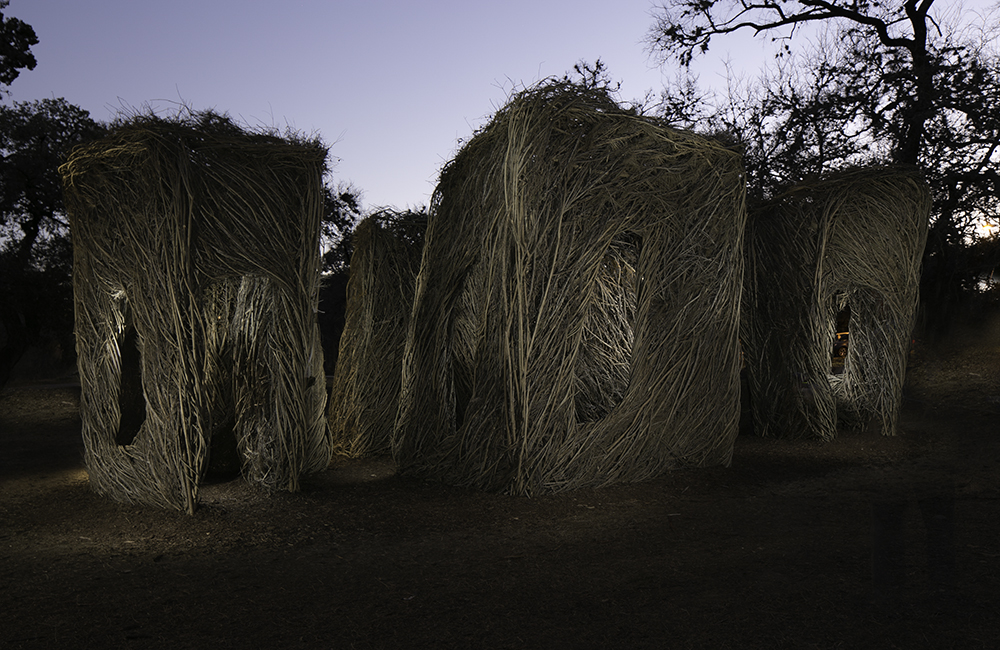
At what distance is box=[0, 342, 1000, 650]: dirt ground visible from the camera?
2.92 metres

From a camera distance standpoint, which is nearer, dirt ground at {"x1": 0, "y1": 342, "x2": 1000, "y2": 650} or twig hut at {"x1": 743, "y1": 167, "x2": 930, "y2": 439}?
dirt ground at {"x1": 0, "y1": 342, "x2": 1000, "y2": 650}

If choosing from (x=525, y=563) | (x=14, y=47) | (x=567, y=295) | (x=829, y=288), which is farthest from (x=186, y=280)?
(x=14, y=47)

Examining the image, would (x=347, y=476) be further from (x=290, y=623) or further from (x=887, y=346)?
(x=887, y=346)

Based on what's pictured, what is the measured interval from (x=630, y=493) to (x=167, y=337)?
11.4 feet

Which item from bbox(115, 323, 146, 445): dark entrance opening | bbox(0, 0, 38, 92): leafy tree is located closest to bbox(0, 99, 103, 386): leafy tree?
bbox(0, 0, 38, 92): leafy tree

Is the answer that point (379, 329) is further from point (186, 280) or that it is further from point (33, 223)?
point (33, 223)

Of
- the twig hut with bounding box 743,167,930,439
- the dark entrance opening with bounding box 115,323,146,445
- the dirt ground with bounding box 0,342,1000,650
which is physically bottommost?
the dirt ground with bounding box 0,342,1000,650

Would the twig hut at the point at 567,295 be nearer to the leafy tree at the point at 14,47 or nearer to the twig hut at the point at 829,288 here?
the twig hut at the point at 829,288

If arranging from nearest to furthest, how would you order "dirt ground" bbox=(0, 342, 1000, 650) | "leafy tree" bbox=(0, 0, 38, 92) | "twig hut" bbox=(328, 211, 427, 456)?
"dirt ground" bbox=(0, 342, 1000, 650)
"twig hut" bbox=(328, 211, 427, 456)
"leafy tree" bbox=(0, 0, 38, 92)

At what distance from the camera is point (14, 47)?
12.7 metres

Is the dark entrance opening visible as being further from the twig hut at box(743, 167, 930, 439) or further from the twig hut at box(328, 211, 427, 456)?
the twig hut at box(743, 167, 930, 439)

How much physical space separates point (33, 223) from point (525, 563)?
13.8 meters

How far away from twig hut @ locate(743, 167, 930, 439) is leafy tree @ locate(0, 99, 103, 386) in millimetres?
12066

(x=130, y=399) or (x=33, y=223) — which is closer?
(x=130, y=399)
